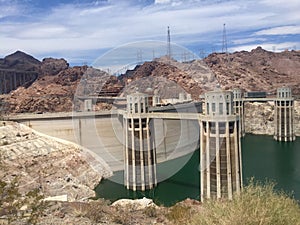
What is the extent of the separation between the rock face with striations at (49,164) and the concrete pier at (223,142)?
10.9 metres

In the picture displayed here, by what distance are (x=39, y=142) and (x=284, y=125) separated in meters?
37.0

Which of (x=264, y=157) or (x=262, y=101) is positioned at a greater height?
(x=262, y=101)

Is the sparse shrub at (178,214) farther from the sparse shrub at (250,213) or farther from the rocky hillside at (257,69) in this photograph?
the rocky hillside at (257,69)

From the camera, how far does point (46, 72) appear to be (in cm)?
7688

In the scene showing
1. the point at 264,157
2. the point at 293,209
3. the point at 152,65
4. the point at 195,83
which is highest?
the point at 152,65

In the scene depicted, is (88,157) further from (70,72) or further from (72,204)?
(70,72)

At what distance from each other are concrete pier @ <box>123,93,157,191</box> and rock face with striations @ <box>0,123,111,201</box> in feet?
13.5

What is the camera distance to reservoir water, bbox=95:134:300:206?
83.1 feet

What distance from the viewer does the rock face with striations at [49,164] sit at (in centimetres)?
2505

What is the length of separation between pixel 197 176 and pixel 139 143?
7.15m

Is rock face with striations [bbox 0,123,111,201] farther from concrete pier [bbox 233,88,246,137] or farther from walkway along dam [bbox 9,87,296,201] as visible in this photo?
concrete pier [bbox 233,88,246,137]

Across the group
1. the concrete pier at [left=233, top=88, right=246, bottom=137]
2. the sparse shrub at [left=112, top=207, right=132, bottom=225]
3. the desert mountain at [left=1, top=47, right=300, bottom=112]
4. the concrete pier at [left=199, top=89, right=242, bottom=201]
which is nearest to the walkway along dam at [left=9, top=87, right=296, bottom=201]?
the concrete pier at [left=199, top=89, right=242, bottom=201]

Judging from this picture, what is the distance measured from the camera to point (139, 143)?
86.8 feet

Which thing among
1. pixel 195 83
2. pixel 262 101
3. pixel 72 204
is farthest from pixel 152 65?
pixel 72 204
